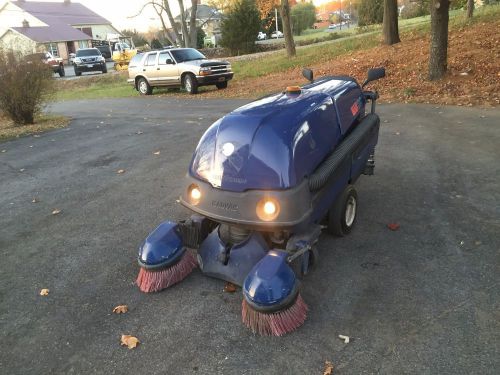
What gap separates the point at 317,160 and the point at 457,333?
5.45 feet

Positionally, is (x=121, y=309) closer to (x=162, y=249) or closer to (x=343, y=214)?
(x=162, y=249)

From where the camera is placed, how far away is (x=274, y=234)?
349cm

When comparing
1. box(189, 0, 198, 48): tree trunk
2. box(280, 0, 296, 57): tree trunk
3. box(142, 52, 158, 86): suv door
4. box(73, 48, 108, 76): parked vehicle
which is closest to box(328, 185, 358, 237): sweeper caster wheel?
box(142, 52, 158, 86): suv door

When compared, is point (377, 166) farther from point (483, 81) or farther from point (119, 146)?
point (483, 81)

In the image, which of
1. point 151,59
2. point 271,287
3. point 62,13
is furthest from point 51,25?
point 271,287

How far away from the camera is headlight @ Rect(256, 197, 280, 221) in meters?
3.12

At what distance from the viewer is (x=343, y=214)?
415 cm

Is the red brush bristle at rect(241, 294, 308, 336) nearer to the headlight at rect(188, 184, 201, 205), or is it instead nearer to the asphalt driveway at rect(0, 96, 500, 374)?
the asphalt driveway at rect(0, 96, 500, 374)

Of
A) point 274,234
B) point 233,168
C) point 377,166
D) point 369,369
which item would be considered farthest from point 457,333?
point 377,166

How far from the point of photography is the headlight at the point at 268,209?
312 cm

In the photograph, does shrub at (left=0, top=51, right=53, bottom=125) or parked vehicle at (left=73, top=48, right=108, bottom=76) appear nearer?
shrub at (left=0, top=51, right=53, bottom=125)

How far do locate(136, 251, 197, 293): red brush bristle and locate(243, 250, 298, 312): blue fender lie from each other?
37.4 inches

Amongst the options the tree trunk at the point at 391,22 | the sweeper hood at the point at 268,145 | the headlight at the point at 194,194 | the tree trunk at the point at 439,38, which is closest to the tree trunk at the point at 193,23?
the tree trunk at the point at 391,22

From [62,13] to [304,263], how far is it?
80915 millimetres
